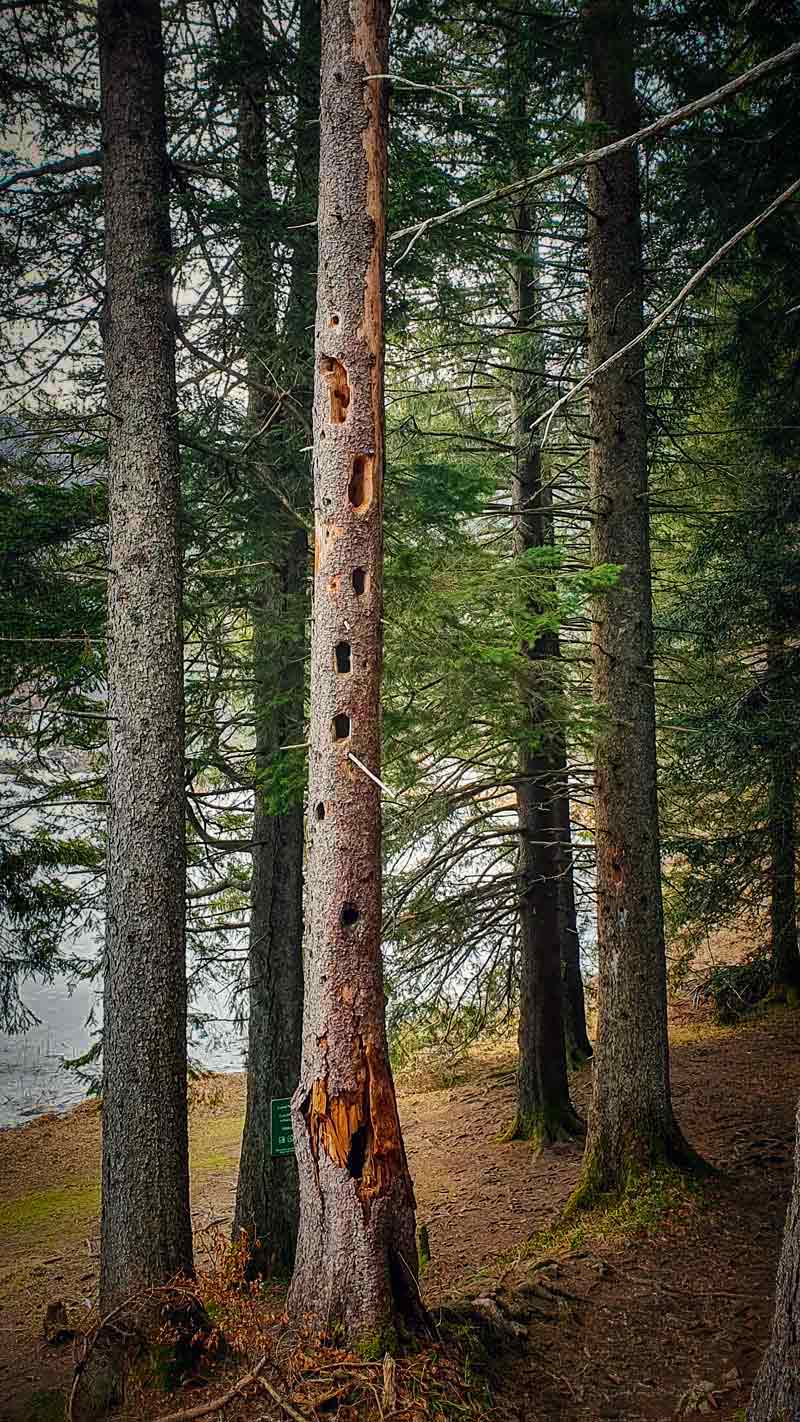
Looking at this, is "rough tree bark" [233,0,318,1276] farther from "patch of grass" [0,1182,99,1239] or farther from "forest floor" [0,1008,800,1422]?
"patch of grass" [0,1182,99,1239]

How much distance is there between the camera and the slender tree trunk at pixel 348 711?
4316mm

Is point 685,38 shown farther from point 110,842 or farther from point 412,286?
point 110,842

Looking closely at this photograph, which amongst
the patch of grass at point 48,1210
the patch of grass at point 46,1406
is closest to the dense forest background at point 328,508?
the patch of grass at point 46,1406

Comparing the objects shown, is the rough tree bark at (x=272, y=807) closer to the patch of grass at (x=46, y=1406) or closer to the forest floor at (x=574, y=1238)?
the forest floor at (x=574, y=1238)

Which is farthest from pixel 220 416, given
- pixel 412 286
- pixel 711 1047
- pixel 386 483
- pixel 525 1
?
pixel 711 1047

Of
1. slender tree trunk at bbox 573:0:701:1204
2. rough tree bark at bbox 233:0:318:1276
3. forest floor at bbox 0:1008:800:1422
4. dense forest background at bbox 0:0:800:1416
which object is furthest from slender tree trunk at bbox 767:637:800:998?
rough tree bark at bbox 233:0:318:1276

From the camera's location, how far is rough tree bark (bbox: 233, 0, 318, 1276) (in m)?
6.89

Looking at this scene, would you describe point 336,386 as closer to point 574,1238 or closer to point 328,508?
point 328,508

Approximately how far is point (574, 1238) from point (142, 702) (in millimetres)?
4671

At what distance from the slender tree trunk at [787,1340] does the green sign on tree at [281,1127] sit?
288cm

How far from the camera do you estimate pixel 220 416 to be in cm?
675

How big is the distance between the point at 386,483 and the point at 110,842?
3.16 m

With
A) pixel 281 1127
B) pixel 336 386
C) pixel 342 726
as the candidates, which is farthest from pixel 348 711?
pixel 281 1127

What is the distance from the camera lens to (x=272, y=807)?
6.75 meters
